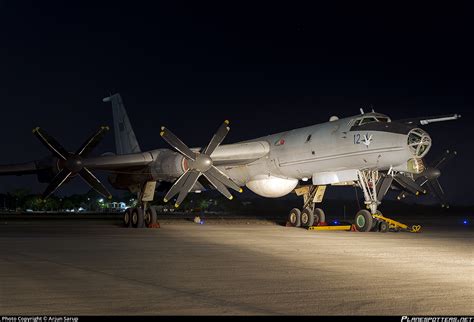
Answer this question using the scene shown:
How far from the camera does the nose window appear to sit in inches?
814

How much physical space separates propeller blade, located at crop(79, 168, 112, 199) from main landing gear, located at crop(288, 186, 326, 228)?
31.1 feet

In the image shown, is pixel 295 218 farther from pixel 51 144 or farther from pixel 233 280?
pixel 233 280

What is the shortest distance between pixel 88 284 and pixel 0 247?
7.60 m

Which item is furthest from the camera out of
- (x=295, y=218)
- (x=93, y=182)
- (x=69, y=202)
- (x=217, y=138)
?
(x=69, y=202)

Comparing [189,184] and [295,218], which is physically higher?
[189,184]

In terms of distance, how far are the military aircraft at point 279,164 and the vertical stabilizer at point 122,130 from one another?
4.10 meters

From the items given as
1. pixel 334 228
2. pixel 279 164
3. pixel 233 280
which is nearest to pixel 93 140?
pixel 279 164

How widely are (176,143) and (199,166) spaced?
138 cm

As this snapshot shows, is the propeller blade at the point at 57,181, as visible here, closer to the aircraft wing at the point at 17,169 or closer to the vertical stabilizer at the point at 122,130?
the aircraft wing at the point at 17,169

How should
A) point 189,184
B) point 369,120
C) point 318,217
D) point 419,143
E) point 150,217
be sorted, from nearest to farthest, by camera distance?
point 419,143 → point 369,120 → point 189,184 → point 150,217 → point 318,217

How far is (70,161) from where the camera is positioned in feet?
80.5

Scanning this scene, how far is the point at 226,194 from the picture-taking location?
928 inches

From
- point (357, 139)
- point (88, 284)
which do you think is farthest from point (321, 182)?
point (88, 284)

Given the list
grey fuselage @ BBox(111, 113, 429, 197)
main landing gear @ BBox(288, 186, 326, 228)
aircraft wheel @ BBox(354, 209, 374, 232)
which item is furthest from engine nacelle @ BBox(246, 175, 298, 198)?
aircraft wheel @ BBox(354, 209, 374, 232)
